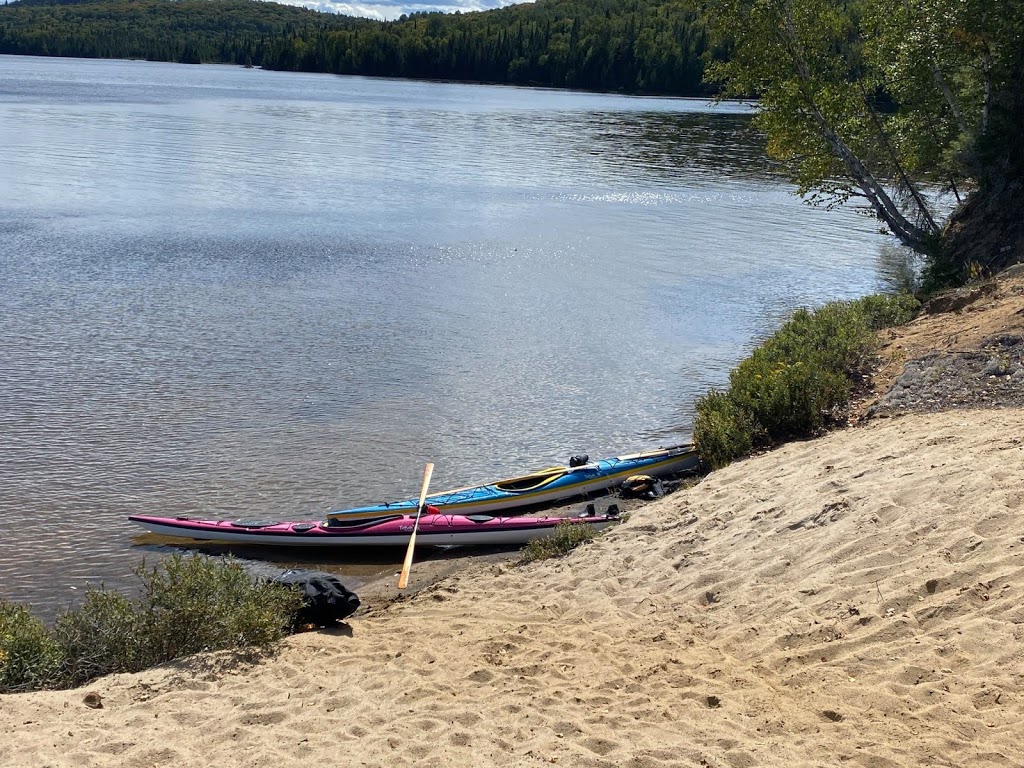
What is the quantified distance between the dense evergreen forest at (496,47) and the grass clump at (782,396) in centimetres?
10327

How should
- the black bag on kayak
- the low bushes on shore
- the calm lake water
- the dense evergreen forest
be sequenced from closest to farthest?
the low bushes on shore
the black bag on kayak
the calm lake water
the dense evergreen forest

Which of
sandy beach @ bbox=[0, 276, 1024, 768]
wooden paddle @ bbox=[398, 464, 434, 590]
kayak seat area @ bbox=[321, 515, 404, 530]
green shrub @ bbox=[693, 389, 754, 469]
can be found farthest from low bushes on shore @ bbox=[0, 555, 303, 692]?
green shrub @ bbox=[693, 389, 754, 469]

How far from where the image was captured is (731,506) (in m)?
10.9

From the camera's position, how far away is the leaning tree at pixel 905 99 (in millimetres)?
21062

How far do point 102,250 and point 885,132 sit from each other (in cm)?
2048

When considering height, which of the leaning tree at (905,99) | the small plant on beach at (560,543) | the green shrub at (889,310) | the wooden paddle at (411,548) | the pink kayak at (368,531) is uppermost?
the leaning tree at (905,99)

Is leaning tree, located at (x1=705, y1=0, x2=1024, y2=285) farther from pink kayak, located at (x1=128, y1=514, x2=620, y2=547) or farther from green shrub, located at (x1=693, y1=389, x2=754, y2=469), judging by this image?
pink kayak, located at (x1=128, y1=514, x2=620, y2=547)

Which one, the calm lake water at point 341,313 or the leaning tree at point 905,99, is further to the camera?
the leaning tree at point 905,99

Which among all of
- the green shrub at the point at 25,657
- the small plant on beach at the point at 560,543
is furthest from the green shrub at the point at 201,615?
the small plant on beach at the point at 560,543

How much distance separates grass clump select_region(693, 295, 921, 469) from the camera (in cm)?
1326

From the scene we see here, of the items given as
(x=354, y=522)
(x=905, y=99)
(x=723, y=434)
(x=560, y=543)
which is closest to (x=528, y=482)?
(x=560, y=543)

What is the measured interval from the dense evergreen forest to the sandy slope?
109 meters

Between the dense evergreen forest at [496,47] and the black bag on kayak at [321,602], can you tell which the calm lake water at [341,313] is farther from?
the dense evergreen forest at [496,47]

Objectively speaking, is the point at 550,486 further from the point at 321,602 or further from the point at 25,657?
the point at 25,657
